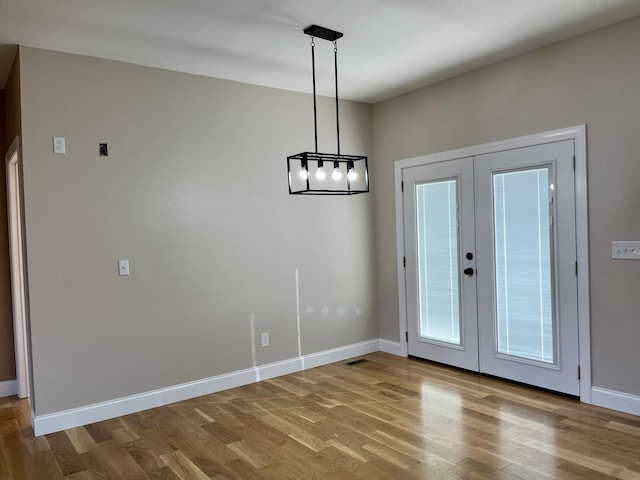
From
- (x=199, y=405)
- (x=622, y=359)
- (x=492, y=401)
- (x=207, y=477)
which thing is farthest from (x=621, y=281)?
(x=199, y=405)

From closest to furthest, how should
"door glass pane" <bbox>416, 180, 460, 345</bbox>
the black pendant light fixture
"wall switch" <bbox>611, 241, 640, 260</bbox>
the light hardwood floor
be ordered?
1. the light hardwood floor
2. the black pendant light fixture
3. "wall switch" <bbox>611, 241, 640, 260</bbox>
4. "door glass pane" <bbox>416, 180, 460, 345</bbox>

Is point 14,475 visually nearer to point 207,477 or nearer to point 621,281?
point 207,477

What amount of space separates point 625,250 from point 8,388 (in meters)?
5.20

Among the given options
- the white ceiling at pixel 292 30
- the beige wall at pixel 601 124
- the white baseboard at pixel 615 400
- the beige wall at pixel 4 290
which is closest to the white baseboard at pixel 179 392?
the beige wall at pixel 4 290

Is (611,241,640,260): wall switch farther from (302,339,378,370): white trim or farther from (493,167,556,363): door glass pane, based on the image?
(302,339,378,370): white trim

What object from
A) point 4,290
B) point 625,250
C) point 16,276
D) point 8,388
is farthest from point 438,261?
point 8,388

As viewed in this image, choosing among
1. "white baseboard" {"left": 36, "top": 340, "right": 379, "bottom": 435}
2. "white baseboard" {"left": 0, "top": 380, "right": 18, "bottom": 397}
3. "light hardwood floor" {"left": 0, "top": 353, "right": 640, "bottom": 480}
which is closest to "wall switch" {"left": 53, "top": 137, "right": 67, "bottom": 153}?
"white baseboard" {"left": 36, "top": 340, "right": 379, "bottom": 435}

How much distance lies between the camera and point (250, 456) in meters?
3.04

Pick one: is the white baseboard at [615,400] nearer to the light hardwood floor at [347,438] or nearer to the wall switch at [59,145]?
the light hardwood floor at [347,438]

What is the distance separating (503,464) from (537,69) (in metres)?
2.93

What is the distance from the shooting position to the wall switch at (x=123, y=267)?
12.5ft

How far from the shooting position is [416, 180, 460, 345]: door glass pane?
461cm

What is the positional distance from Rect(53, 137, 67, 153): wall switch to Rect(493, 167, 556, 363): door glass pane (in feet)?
11.3

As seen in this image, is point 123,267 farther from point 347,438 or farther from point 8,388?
point 347,438
